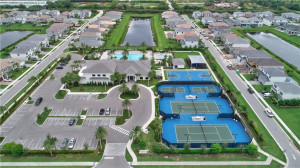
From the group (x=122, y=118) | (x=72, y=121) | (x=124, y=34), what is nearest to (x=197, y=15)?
(x=124, y=34)

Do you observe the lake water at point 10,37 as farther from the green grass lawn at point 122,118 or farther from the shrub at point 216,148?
the shrub at point 216,148

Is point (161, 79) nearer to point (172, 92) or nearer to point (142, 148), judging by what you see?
point (172, 92)

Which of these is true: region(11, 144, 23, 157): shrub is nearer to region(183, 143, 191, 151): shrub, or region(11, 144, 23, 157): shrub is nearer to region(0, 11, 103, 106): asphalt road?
region(0, 11, 103, 106): asphalt road

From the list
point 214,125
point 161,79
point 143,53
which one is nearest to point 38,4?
point 143,53

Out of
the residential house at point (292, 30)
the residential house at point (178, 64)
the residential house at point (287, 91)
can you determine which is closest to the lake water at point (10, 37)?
the residential house at point (178, 64)

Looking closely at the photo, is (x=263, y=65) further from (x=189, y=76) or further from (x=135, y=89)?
(x=135, y=89)

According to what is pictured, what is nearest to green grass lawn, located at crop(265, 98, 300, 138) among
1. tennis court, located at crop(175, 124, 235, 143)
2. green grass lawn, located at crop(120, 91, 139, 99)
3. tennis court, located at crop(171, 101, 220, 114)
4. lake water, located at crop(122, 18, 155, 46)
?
tennis court, located at crop(175, 124, 235, 143)
